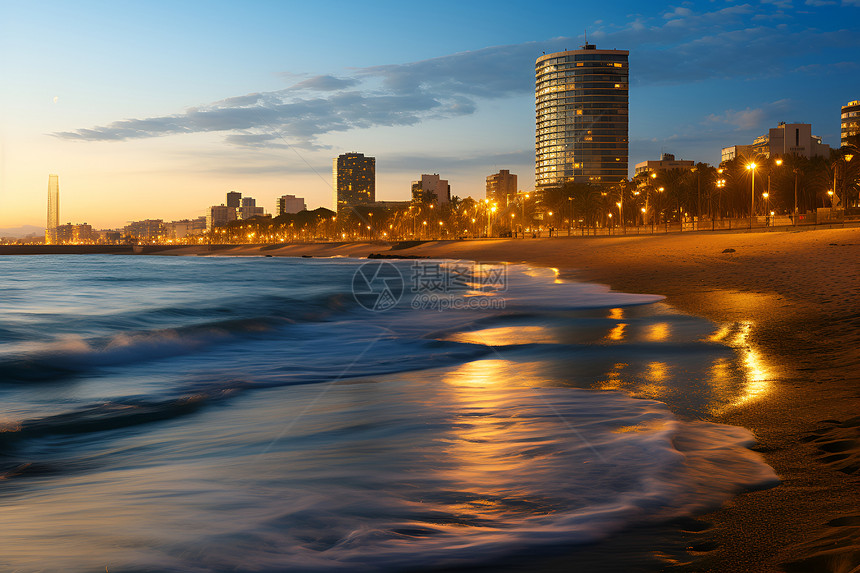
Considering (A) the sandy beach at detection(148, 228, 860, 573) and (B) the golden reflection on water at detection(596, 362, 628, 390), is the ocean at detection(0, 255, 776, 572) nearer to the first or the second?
(B) the golden reflection on water at detection(596, 362, 628, 390)

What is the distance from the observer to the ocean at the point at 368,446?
13.9 ft

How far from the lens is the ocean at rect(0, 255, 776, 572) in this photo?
423 cm

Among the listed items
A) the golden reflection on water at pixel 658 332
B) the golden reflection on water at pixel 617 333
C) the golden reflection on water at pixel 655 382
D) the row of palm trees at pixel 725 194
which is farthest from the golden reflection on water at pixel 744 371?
the row of palm trees at pixel 725 194

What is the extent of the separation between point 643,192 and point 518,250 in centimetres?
7477

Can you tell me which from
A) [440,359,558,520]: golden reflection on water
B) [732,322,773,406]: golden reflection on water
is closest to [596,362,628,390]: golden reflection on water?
[440,359,558,520]: golden reflection on water

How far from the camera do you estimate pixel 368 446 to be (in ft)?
21.6

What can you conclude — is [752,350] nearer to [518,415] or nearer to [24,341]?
[518,415]

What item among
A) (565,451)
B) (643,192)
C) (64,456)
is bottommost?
(64,456)

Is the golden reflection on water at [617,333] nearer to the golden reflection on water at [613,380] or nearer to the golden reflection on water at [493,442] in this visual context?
the golden reflection on water at [613,380]

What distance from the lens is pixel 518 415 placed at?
24.1 ft

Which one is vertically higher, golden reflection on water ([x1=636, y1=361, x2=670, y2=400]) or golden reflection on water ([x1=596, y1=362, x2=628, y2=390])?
golden reflection on water ([x1=636, y1=361, x2=670, y2=400])

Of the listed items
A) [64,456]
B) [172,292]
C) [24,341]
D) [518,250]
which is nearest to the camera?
[64,456]

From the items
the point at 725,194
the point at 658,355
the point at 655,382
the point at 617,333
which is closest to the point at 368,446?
the point at 655,382

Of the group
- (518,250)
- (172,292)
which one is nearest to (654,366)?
(172,292)
